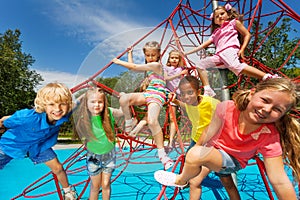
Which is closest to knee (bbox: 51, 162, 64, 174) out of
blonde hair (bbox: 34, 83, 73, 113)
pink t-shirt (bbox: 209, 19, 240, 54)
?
blonde hair (bbox: 34, 83, 73, 113)

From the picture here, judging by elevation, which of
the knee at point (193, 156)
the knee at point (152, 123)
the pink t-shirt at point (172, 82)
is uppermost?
the pink t-shirt at point (172, 82)

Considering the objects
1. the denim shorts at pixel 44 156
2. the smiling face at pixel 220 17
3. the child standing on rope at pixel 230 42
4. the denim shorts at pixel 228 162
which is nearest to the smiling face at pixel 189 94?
the denim shorts at pixel 228 162

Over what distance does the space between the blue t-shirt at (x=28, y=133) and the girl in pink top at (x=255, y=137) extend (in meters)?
0.81

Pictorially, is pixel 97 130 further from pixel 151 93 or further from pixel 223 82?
pixel 223 82

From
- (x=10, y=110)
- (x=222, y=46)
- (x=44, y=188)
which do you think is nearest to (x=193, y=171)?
(x=222, y=46)

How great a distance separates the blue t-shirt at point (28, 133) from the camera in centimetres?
149

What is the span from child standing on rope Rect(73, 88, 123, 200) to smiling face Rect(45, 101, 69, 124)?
0.20m

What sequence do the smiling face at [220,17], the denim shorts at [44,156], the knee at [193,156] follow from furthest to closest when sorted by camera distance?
1. the smiling face at [220,17]
2. the denim shorts at [44,156]
3. the knee at [193,156]

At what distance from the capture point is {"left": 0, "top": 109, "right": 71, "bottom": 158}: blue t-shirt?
1.49 meters

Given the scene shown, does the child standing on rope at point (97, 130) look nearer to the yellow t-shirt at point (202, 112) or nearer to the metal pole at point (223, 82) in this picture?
the yellow t-shirt at point (202, 112)

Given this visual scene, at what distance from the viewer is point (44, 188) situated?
9.61 ft

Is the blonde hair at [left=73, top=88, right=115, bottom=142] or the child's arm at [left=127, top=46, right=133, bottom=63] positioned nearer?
the child's arm at [left=127, top=46, right=133, bottom=63]

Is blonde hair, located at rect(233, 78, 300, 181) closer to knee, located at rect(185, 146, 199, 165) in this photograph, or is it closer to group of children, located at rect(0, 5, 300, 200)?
group of children, located at rect(0, 5, 300, 200)

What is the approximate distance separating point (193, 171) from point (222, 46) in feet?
3.79
